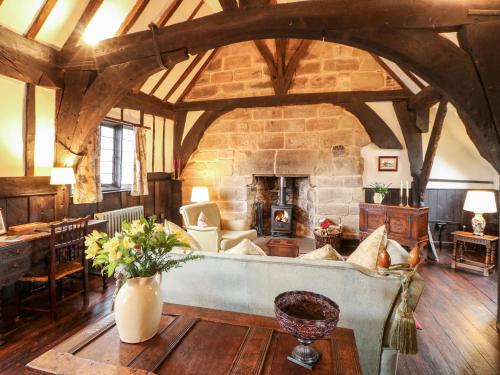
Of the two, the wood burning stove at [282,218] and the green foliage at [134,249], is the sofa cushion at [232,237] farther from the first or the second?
the green foliage at [134,249]

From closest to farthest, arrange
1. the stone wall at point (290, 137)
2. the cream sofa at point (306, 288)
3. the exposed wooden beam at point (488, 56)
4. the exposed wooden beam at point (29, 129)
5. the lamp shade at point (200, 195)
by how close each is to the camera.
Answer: the cream sofa at point (306, 288), the exposed wooden beam at point (488, 56), the exposed wooden beam at point (29, 129), the stone wall at point (290, 137), the lamp shade at point (200, 195)

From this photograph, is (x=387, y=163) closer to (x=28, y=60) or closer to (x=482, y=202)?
(x=482, y=202)

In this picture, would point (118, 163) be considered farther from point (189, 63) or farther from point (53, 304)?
point (53, 304)

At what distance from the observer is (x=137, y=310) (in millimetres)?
1149

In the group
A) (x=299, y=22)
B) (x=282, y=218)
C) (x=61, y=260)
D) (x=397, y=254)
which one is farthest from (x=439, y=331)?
(x=61, y=260)

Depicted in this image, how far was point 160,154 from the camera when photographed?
5.56 m

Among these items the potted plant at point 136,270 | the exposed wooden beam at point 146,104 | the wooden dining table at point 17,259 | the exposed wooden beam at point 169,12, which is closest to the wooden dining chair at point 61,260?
the wooden dining table at point 17,259

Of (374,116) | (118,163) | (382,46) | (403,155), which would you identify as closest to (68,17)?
(118,163)

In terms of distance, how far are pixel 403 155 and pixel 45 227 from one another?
213 inches

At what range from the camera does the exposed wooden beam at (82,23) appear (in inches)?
124

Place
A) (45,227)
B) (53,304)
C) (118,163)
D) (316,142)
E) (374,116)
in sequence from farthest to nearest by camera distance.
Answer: (316,142)
(374,116)
(118,163)
(45,227)
(53,304)

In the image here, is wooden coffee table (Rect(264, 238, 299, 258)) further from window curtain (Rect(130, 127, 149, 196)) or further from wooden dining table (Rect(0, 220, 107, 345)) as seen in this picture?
window curtain (Rect(130, 127, 149, 196))

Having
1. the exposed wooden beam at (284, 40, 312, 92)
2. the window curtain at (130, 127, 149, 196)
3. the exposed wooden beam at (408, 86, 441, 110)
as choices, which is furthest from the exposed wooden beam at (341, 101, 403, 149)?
the window curtain at (130, 127, 149, 196)

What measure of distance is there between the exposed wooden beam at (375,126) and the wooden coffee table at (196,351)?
4.43 meters
